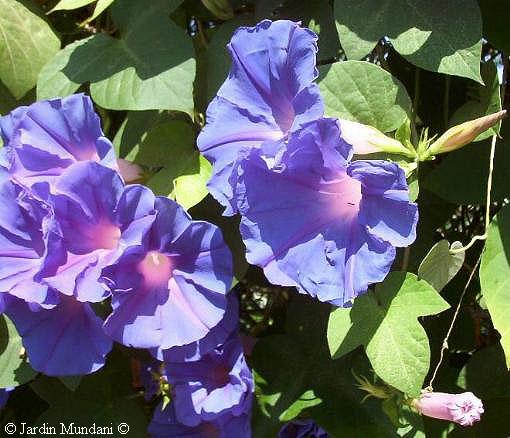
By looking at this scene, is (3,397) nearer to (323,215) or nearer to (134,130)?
(134,130)

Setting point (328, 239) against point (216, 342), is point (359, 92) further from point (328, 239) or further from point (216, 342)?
point (216, 342)

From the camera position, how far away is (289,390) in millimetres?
1215

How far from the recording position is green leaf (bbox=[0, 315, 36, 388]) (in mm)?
1201

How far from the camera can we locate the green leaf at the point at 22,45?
1202 mm

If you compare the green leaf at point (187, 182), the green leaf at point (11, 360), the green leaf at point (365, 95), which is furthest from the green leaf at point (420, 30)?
the green leaf at point (11, 360)

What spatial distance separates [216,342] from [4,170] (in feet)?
1.26

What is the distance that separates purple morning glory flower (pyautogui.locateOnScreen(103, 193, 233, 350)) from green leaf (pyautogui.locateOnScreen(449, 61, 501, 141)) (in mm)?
363

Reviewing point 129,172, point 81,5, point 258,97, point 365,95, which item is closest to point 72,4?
point 81,5

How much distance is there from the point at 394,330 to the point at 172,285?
0.98 feet

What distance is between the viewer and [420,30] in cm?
92

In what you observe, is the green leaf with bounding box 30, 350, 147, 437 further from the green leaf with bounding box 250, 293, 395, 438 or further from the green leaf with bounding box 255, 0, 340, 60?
the green leaf with bounding box 255, 0, 340, 60

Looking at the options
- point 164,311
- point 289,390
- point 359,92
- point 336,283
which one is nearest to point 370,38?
point 359,92

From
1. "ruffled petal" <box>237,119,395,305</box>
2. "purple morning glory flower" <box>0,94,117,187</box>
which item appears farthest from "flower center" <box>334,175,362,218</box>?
"purple morning glory flower" <box>0,94,117,187</box>

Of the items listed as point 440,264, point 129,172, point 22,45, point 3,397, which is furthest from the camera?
point 3,397
